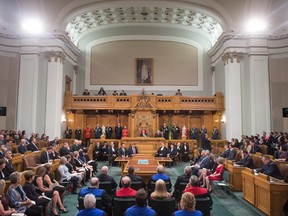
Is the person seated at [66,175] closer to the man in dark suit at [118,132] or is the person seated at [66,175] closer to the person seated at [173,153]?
the person seated at [173,153]

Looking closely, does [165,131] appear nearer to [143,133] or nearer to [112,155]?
[143,133]

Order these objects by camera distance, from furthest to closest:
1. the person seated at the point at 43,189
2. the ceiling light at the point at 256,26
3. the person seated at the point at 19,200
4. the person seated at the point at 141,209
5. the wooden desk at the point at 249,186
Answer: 1. the ceiling light at the point at 256,26
2. the wooden desk at the point at 249,186
3. the person seated at the point at 43,189
4. the person seated at the point at 19,200
5. the person seated at the point at 141,209

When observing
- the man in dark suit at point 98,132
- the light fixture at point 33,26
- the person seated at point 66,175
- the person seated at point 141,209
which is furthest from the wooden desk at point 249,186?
the light fixture at point 33,26

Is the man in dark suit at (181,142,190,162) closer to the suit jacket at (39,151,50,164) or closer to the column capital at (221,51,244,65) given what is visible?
the column capital at (221,51,244,65)

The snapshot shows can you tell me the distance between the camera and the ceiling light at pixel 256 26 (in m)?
14.8

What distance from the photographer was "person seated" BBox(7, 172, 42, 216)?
443cm

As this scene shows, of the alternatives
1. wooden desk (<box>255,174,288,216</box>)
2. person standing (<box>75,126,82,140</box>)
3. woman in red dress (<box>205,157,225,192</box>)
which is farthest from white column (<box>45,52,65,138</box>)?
wooden desk (<box>255,174,288,216</box>)

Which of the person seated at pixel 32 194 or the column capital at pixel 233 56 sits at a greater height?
the column capital at pixel 233 56

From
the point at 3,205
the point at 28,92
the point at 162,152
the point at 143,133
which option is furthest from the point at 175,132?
the point at 3,205

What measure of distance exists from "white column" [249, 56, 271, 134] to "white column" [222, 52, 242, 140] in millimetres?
652

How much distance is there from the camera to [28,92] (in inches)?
583

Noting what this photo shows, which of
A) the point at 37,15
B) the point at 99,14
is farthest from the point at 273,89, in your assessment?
the point at 37,15

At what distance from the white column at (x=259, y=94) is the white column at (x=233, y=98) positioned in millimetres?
652

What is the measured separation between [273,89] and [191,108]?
4418 mm
